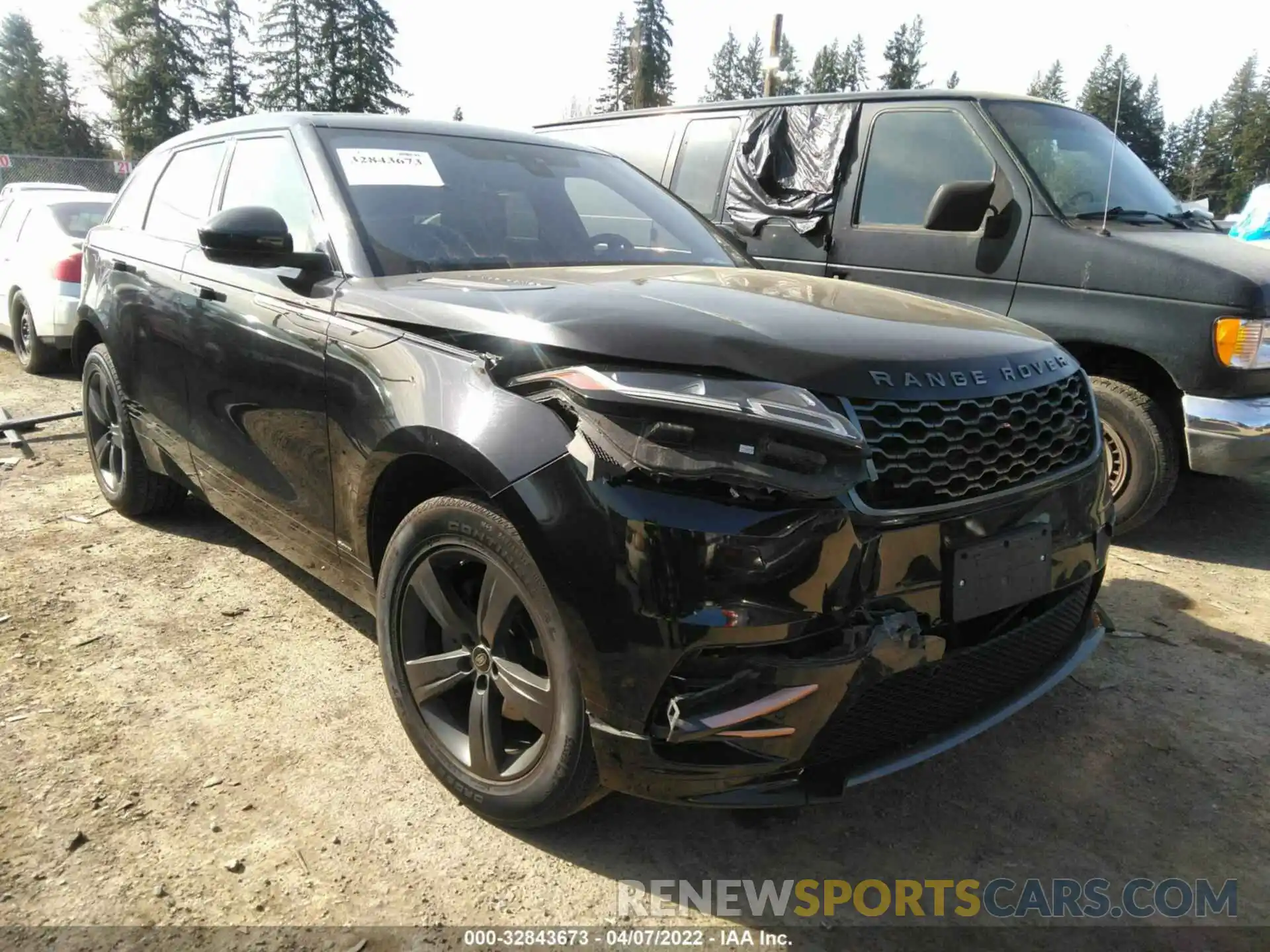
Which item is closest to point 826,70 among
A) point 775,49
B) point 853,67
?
point 853,67

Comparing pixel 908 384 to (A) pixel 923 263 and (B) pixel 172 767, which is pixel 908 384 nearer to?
(B) pixel 172 767

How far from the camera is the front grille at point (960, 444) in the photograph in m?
1.91

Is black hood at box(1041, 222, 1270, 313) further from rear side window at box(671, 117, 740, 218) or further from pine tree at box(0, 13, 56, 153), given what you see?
pine tree at box(0, 13, 56, 153)

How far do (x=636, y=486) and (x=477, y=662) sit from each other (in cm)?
74

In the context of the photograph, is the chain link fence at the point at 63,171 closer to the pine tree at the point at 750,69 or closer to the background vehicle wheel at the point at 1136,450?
the background vehicle wheel at the point at 1136,450

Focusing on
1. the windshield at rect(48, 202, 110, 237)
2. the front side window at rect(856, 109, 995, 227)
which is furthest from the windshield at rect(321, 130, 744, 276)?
the windshield at rect(48, 202, 110, 237)

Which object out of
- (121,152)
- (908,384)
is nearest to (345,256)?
(908,384)

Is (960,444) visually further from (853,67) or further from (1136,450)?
(853,67)

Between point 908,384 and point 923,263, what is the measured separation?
3.16 meters

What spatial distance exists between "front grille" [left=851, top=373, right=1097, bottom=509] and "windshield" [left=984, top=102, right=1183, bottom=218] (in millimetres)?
2763

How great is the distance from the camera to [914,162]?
5.00 meters

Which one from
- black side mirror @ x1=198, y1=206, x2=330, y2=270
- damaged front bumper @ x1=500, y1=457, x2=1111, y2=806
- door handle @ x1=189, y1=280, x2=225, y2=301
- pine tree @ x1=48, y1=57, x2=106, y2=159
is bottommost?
damaged front bumper @ x1=500, y1=457, x2=1111, y2=806

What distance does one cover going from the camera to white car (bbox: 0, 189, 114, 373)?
25.9 ft

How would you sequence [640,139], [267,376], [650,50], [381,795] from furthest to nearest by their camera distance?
[650,50] < [640,139] < [267,376] < [381,795]
